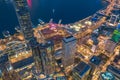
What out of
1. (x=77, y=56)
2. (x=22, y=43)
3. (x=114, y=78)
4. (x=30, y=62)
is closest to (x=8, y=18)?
(x=22, y=43)

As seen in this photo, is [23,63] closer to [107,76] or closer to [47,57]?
[47,57]

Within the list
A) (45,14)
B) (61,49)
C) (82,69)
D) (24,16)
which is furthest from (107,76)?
(45,14)

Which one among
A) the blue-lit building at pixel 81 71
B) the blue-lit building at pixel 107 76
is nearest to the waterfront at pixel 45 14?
the blue-lit building at pixel 81 71

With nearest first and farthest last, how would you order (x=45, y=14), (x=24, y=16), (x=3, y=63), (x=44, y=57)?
(x=3, y=63) → (x=44, y=57) → (x=24, y=16) → (x=45, y=14)

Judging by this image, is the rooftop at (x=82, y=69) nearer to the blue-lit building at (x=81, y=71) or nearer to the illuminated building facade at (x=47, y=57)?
the blue-lit building at (x=81, y=71)

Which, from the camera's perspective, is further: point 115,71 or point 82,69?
point 115,71

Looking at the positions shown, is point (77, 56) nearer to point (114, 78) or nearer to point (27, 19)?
point (114, 78)

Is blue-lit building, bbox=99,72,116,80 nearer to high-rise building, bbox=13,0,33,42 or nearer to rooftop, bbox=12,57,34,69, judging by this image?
rooftop, bbox=12,57,34,69
